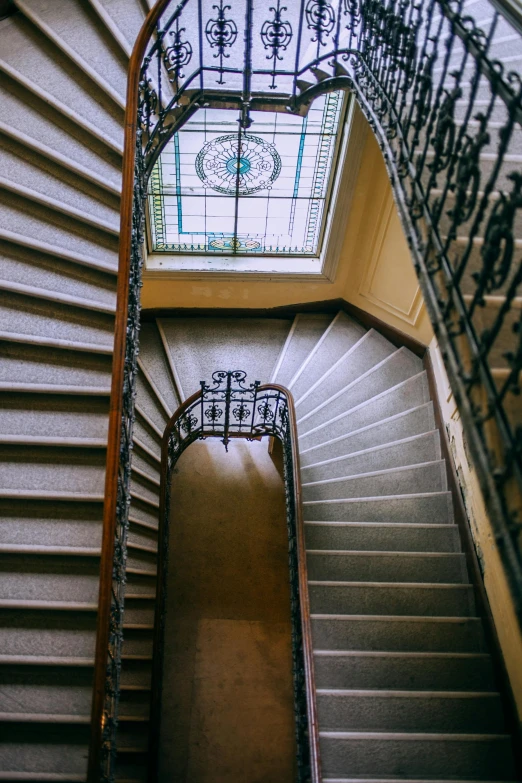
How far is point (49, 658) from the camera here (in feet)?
10.5

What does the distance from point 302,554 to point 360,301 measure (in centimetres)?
433

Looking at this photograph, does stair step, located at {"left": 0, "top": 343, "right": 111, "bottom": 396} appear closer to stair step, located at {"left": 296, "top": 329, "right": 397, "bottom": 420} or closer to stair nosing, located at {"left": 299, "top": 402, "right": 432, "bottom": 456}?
stair nosing, located at {"left": 299, "top": 402, "right": 432, "bottom": 456}

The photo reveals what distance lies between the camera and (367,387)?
23.6 ft

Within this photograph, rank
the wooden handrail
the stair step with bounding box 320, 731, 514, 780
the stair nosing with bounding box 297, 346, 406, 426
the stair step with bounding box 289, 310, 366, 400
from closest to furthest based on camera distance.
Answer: the wooden handrail < the stair step with bounding box 320, 731, 514, 780 < the stair nosing with bounding box 297, 346, 406, 426 < the stair step with bounding box 289, 310, 366, 400

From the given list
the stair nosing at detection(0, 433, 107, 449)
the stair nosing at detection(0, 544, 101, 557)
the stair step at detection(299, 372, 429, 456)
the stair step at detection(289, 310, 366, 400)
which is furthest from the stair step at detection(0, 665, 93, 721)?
the stair step at detection(289, 310, 366, 400)

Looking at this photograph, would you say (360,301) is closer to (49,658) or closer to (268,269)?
(268,269)

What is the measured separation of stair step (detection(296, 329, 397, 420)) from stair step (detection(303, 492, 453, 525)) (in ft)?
4.58

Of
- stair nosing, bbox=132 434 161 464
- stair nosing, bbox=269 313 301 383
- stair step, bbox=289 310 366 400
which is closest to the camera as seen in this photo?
stair nosing, bbox=132 434 161 464

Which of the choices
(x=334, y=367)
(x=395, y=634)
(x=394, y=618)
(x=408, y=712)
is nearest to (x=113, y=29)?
(x=334, y=367)

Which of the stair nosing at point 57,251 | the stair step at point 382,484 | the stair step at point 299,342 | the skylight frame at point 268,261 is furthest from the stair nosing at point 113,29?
the stair step at point 382,484

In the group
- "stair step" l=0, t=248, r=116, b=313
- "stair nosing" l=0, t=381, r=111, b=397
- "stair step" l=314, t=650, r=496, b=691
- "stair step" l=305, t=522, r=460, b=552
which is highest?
"stair step" l=0, t=248, r=116, b=313

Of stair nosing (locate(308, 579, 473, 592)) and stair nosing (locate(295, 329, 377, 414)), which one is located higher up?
stair nosing (locate(295, 329, 377, 414))

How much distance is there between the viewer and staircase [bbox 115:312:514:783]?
4.34 m

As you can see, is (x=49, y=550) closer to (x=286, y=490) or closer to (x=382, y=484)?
(x=286, y=490)
